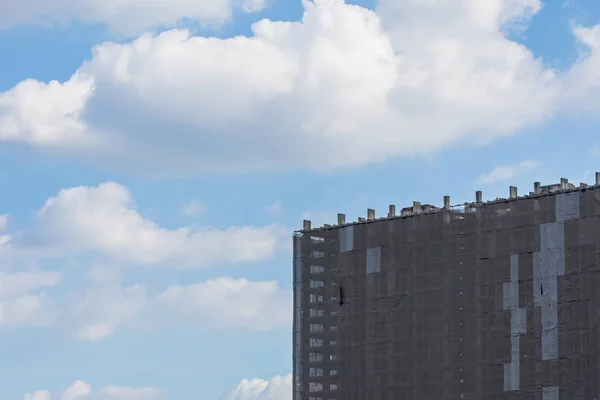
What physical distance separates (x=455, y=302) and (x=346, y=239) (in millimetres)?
→ 19884

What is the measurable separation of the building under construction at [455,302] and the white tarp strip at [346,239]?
18cm

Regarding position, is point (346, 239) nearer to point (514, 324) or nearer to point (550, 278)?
point (514, 324)

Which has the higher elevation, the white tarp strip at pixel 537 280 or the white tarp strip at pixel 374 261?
the white tarp strip at pixel 374 261

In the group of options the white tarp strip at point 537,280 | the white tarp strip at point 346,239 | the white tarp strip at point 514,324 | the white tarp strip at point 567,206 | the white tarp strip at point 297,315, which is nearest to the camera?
the white tarp strip at point 567,206

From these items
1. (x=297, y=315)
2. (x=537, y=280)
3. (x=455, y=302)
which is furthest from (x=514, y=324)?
(x=297, y=315)

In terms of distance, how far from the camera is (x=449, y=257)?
571 feet

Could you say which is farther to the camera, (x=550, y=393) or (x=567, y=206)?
(x=567, y=206)

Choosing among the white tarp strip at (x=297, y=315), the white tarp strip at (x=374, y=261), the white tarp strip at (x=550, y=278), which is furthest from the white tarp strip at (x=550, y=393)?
the white tarp strip at (x=297, y=315)

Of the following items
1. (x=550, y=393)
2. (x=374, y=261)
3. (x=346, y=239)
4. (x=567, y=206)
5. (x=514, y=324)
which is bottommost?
(x=550, y=393)

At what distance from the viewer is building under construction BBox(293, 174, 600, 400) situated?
162 meters

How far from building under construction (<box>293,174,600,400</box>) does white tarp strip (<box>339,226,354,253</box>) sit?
18cm

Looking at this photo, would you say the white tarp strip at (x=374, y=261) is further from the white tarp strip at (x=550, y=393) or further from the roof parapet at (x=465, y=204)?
the white tarp strip at (x=550, y=393)

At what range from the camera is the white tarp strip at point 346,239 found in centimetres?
18500

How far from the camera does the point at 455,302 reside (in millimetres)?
171875
